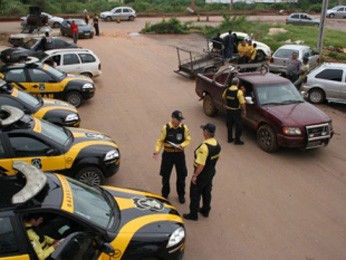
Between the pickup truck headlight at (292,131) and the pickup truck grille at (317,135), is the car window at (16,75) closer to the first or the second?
the pickup truck headlight at (292,131)

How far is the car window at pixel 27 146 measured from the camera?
279 inches

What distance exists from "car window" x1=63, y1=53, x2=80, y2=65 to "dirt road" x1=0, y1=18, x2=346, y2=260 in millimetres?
1516

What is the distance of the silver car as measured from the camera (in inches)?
546

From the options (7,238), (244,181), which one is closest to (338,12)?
(244,181)

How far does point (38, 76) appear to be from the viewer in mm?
12492

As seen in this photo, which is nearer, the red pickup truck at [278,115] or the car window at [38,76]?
the red pickup truck at [278,115]

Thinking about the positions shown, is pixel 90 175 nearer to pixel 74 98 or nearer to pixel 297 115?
pixel 297 115

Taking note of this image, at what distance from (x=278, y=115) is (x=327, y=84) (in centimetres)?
503

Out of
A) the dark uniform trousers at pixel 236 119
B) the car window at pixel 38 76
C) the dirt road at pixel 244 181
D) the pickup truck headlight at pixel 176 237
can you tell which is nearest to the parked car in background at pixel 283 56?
the dirt road at pixel 244 181

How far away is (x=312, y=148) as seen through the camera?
10086 millimetres

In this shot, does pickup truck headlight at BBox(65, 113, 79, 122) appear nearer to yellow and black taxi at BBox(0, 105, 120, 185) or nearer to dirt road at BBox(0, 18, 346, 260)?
dirt road at BBox(0, 18, 346, 260)

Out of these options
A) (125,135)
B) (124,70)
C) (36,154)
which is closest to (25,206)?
(36,154)

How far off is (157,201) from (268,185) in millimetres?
3347

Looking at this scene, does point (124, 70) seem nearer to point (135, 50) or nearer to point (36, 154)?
point (135, 50)
